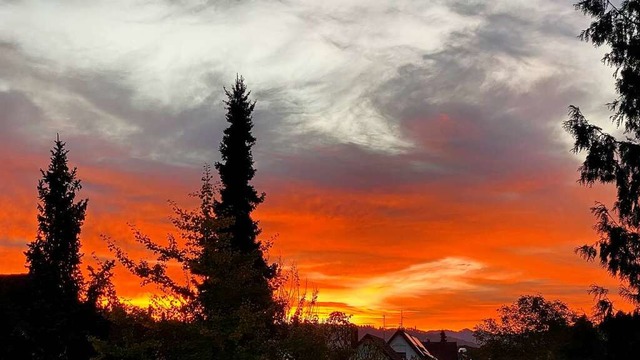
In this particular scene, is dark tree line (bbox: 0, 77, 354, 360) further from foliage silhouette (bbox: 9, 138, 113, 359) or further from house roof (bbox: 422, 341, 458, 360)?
house roof (bbox: 422, 341, 458, 360)

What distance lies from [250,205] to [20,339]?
15.9 meters

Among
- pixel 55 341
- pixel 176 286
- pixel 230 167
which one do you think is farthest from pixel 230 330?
pixel 230 167

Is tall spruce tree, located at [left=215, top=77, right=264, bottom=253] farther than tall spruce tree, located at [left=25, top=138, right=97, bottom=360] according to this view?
Yes

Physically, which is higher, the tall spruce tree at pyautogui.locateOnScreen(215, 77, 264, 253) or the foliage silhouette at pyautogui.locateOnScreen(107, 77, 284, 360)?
the tall spruce tree at pyautogui.locateOnScreen(215, 77, 264, 253)

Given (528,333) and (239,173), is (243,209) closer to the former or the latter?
(239,173)

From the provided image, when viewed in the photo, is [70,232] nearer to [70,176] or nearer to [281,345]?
[70,176]

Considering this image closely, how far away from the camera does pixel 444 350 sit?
13012 cm

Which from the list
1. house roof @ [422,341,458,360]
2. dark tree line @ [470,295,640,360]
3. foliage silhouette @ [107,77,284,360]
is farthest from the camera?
house roof @ [422,341,458,360]

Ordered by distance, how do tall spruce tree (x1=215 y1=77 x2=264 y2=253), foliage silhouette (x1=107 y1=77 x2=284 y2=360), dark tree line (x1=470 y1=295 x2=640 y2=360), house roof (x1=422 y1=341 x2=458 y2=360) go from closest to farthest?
foliage silhouette (x1=107 y1=77 x2=284 y2=360)
tall spruce tree (x1=215 y1=77 x2=264 y2=253)
dark tree line (x1=470 y1=295 x2=640 y2=360)
house roof (x1=422 y1=341 x2=458 y2=360)

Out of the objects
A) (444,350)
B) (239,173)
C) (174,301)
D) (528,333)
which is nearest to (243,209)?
(239,173)

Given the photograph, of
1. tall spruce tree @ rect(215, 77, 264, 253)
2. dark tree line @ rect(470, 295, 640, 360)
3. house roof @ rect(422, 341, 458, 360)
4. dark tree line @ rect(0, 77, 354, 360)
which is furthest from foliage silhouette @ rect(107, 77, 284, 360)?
house roof @ rect(422, 341, 458, 360)

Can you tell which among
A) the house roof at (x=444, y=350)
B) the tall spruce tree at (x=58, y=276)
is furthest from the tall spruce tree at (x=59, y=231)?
the house roof at (x=444, y=350)

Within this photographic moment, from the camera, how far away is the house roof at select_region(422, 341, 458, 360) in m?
128

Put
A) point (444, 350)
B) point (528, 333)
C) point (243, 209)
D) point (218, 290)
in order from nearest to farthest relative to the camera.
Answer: point (218, 290) → point (243, 209) → point (528, 333) → point (444, 350)
